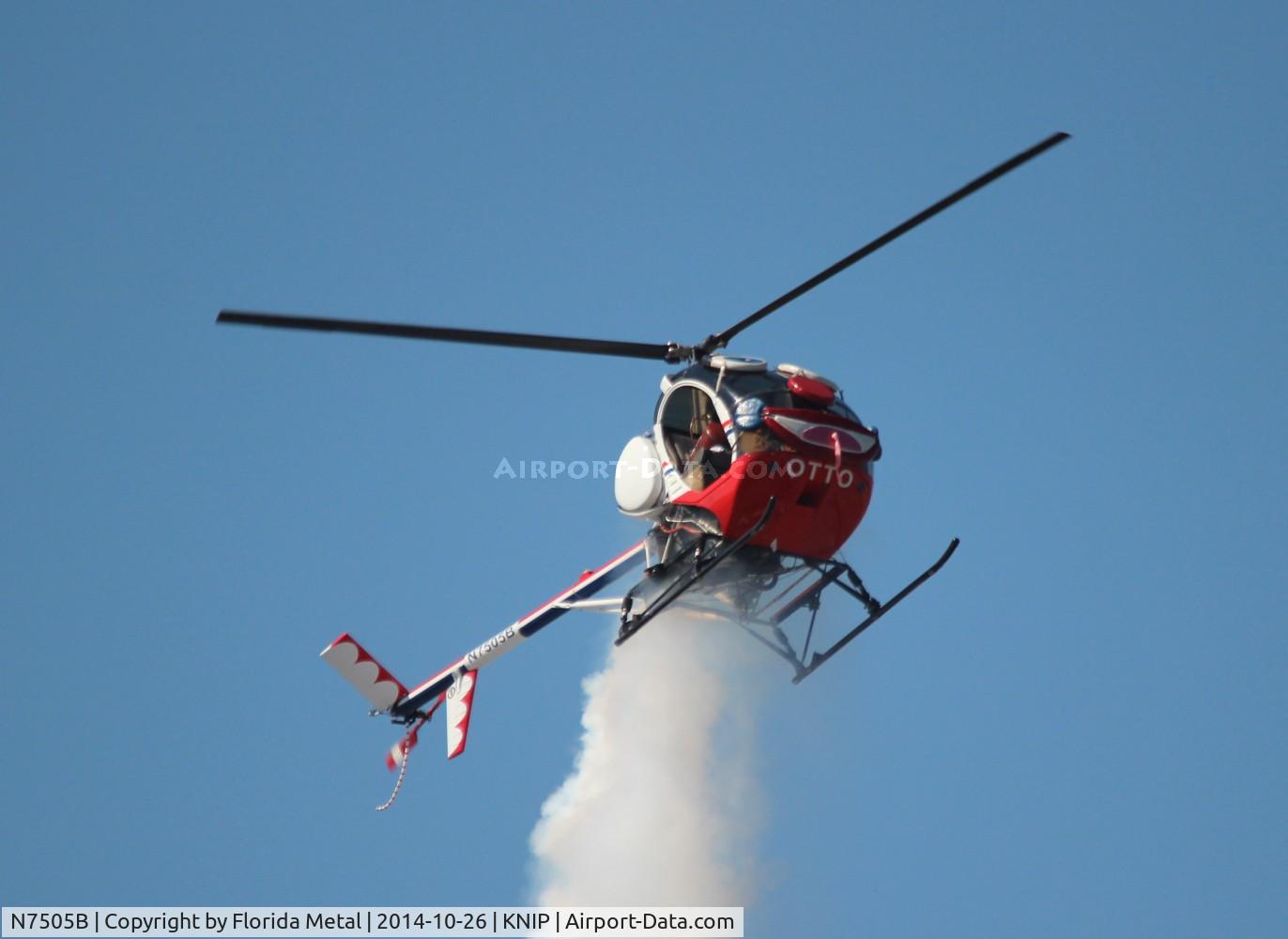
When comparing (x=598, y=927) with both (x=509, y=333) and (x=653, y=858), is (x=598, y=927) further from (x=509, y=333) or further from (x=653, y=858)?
(x=509, y=333)

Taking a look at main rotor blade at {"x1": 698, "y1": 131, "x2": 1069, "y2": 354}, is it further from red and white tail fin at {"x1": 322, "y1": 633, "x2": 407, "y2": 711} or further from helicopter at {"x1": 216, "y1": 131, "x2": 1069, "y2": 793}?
red and white tail fin at {"x1": 322, "y1": 633, "x2": 407, "y2": 711}

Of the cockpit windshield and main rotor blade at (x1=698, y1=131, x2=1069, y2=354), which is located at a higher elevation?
main rotor blade at (x1=698, y1=131, x2=1069, y2=354)

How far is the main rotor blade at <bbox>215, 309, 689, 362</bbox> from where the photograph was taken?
63.0 feet

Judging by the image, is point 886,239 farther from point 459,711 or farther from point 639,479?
point 459,711

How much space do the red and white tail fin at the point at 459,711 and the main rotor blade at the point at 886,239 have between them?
6307 millimetres

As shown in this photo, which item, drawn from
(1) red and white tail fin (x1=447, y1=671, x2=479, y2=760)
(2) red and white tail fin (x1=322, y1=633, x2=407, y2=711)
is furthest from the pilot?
(2) red and white tail fin (x1=322, y1=633, x2=407, y2=711)

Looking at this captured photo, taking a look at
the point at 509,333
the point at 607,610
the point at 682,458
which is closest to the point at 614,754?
the point at 607,610

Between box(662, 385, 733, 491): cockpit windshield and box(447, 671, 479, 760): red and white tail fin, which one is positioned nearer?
box(662, 385, 733, 491): cockpit windshield

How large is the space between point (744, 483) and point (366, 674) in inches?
304

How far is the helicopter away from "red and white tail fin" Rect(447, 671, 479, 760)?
3245mm

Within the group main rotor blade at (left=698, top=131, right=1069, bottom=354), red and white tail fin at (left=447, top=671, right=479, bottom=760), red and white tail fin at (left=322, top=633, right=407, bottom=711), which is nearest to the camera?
main rotor blade at (left=698, top=131, right=1069, bottom=354)

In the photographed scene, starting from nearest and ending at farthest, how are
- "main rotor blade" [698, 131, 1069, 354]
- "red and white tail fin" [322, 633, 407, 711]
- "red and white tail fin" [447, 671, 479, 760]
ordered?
"main rotor blade" [698, 131, 1069, 354], "red and white tail fin" [447, 671, 479, 760], "red and white tail fin" [322, 633, 407, 711]

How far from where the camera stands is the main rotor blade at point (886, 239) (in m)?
18.6

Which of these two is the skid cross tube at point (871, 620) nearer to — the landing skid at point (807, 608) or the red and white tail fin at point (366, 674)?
the landing skid at point (807, 608)
